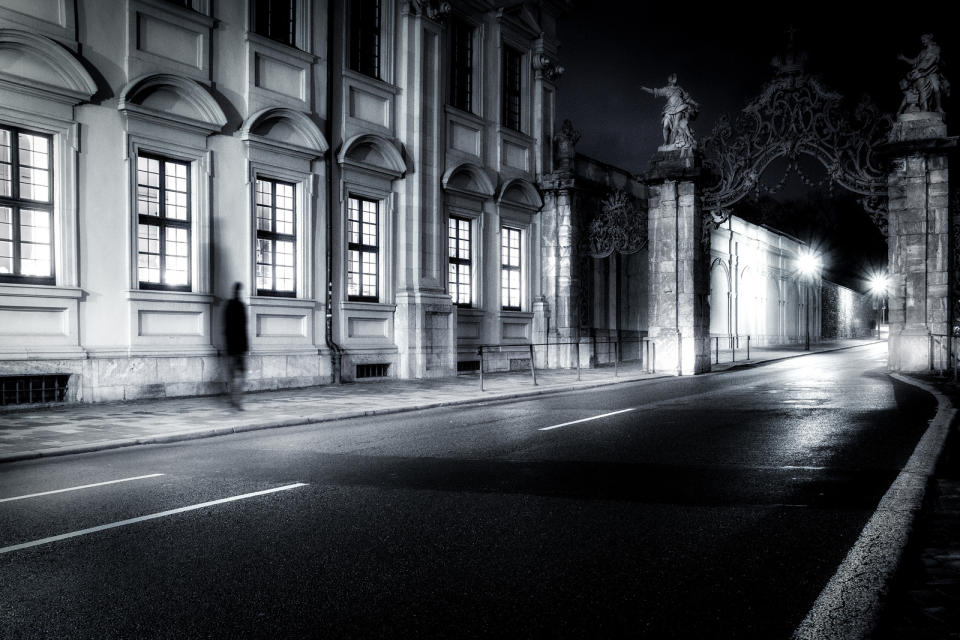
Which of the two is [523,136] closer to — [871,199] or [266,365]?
[871,199]

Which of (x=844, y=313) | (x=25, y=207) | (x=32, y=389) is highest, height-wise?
(x=25, y=207)

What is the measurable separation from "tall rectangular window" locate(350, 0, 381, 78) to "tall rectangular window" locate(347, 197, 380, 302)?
3436mm

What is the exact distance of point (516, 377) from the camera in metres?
21.5

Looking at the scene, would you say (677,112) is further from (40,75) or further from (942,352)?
(40,75)

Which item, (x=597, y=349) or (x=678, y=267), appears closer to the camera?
(x=678, y=267)

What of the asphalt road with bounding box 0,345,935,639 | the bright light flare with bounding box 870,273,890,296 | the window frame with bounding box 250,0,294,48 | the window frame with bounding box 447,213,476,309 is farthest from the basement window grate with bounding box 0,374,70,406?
the bright light flare with bounding box 870,273,890,296

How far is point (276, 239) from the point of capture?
17.3 m

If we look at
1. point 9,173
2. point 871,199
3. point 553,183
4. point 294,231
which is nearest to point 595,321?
point 553,183

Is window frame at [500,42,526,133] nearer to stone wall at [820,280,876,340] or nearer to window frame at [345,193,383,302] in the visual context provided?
window frame at [345,193,383,302]

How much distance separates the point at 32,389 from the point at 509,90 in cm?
1704

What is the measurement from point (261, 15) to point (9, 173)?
6.69 meters

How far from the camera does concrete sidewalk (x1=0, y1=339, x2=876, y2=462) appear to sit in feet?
31.7

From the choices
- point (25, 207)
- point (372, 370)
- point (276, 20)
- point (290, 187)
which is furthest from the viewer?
point (372, 370)

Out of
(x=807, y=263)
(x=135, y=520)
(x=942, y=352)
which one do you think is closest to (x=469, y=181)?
(x=942, y=352)
